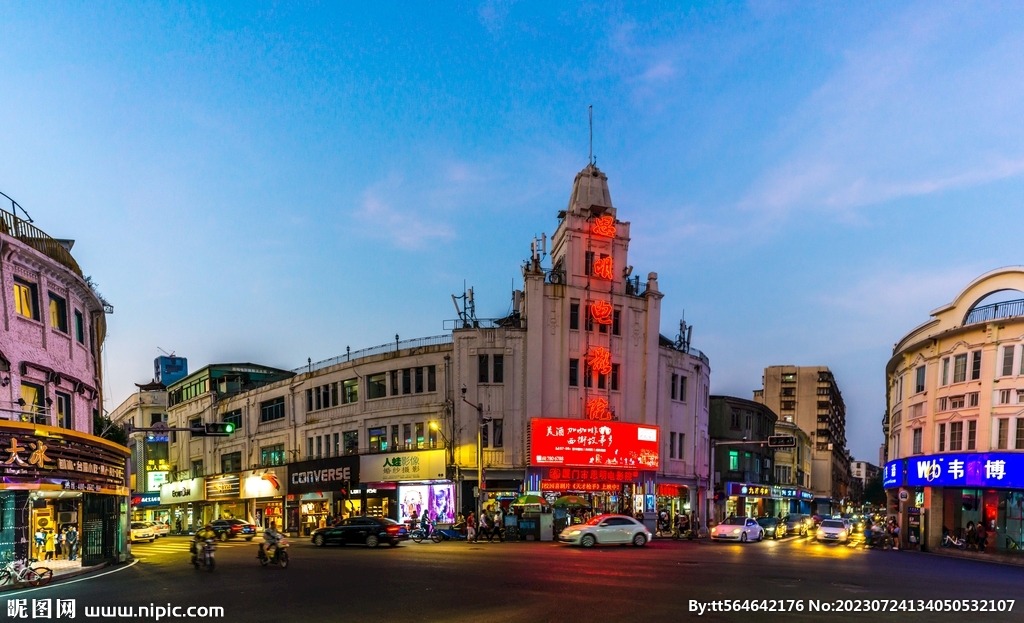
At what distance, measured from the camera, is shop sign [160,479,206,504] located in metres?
77.7

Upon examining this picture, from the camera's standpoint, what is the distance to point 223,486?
7300 centimetres

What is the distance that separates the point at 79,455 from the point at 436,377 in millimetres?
28788

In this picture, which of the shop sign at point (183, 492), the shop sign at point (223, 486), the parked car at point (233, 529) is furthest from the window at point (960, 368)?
the shop sign at point (183, 492)

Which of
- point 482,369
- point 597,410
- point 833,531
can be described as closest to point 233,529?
point 482,369

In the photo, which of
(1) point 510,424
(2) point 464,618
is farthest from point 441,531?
(2) point 464,618

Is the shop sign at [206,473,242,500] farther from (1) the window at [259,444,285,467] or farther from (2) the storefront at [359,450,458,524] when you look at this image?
(2) the storefront at [359,450,458,524]

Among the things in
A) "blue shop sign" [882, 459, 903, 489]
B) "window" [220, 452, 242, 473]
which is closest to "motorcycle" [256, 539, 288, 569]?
"blue shop sign" [882, 459, 903, 489]

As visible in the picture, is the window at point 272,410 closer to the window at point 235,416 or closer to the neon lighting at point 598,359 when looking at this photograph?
the window at point 235,416

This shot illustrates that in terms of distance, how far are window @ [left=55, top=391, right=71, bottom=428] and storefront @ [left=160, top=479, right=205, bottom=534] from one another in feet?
164

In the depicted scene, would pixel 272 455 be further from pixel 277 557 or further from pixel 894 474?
pixel 894 474

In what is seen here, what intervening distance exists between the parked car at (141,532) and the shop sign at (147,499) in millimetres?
27948

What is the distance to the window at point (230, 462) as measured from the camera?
72.8m

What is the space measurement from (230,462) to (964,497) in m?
59.1

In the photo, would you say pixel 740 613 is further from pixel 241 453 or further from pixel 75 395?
pixel 241 453
